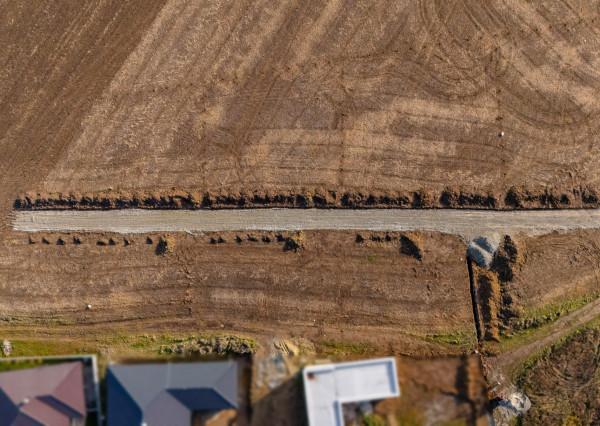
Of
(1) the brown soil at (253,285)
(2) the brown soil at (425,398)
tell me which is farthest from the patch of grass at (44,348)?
(2) the brown soil at (425,398)

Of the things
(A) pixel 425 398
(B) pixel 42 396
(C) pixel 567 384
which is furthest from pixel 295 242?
(C) pixel 567 384

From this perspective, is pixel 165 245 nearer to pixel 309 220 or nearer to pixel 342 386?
pixel 309 220

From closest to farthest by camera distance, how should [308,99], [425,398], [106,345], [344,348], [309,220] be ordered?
[425,398] < [344,348] < [106,345] < [309,220] < [308,99]

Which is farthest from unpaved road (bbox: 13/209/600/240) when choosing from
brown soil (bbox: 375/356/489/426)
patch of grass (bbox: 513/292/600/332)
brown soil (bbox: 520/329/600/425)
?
brown soil (bbox: 375/356/489/426)

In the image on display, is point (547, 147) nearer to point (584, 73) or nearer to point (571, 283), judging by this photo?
point (584, 73)

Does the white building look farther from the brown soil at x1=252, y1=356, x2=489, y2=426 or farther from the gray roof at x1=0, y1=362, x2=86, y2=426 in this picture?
the gray roof at x1=0, y1=362, x2=86, y2=426

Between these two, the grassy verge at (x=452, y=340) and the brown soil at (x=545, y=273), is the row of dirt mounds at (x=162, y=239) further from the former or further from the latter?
the brown soil at (x=545, y=273)

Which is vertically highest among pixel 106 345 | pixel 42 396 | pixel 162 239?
pixel 162 239

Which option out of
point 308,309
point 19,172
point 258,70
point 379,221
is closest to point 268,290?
point 308,309
